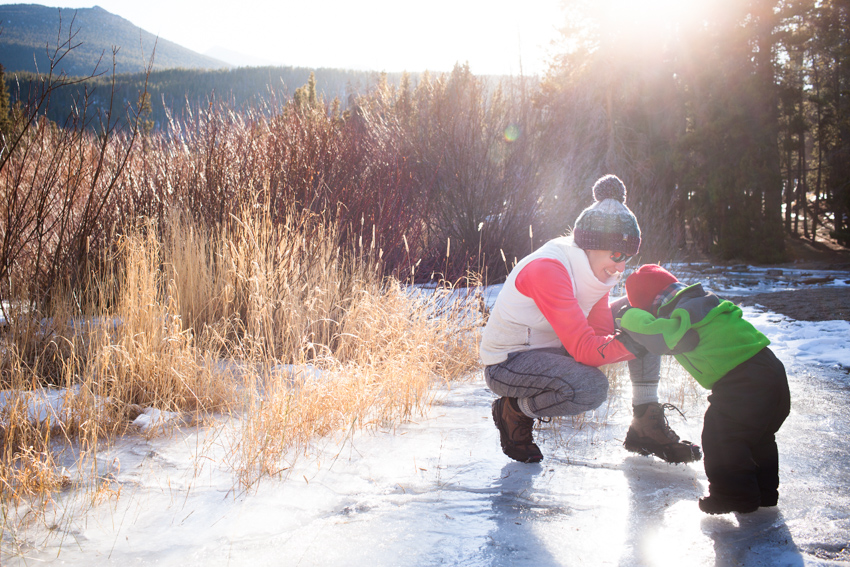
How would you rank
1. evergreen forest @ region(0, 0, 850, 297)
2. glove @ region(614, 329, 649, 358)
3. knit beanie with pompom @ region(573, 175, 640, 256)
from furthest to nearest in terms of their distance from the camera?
evergreen forest @ region(0, 0, 850, 297) → knit beanie with pompom @ region(573, 175, 640, 256) → glove @ region(614, 329, 649, 358)

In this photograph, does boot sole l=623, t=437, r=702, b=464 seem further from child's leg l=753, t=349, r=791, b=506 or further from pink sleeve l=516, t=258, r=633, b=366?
pink sleeve l=516, t=258, r=633, b=366

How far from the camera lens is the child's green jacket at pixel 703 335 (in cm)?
199

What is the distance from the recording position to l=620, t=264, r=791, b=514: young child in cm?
193

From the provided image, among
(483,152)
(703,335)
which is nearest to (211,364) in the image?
(703,335)

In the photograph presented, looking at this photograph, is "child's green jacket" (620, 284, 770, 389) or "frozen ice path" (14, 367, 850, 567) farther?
"child's green jacket" (620, 284, 770, 389)

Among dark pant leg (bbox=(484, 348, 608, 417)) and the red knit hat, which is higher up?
the red knit hat

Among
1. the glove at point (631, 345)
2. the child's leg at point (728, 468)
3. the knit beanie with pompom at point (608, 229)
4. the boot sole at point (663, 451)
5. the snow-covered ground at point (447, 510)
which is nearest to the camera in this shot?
the snow-covered ground at point (447, 510)

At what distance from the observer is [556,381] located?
2270mm

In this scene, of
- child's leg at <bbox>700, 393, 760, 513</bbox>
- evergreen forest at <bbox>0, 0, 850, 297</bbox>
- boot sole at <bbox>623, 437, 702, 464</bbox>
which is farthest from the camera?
evergreen forest at <bbox>0, 0, 850, 297</bbox>

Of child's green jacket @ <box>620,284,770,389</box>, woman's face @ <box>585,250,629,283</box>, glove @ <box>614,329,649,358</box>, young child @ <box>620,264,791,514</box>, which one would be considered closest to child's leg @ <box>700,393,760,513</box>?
young child @ <box>620,264,791,514</box>

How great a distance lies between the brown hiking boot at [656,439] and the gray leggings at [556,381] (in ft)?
0.19

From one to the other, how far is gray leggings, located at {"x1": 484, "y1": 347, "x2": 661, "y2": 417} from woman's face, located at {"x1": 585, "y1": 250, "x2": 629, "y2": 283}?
1.28ft

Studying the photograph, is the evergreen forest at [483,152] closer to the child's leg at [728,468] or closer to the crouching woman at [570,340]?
the crouching woman at [570,340]

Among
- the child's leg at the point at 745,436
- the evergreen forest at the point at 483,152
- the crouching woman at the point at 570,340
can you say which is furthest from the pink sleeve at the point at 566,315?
the evergreen forest at the point at 483,152
